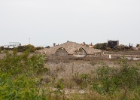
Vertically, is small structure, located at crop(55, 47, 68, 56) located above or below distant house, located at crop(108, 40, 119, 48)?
below

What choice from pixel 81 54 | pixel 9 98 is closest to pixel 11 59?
pixel 9 98

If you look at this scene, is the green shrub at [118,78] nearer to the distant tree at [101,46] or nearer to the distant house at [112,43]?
the distant house at [112,43]

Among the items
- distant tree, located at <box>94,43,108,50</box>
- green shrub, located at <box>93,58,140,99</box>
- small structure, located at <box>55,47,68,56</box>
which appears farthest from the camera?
distant tree, located at <box>94,43,108,50</box>

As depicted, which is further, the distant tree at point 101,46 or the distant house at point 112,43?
the distant tree at point 101,46

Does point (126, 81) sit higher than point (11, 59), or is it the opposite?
point (11, 59)

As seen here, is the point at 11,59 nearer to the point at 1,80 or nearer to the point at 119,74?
the point at 119,74

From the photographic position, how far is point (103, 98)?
7383 mm

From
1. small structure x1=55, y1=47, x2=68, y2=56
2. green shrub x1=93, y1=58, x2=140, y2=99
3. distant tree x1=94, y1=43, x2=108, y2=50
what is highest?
distant tree x1=94, y1=43, x2=108, y2=50

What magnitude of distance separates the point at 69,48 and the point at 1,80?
2327 cm

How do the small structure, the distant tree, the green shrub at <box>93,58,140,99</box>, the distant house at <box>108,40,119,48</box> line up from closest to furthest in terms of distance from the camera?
the green shrub at <box>93,58,140,99</box> → the small structure → the distant house at <box>108,40,119,48</box> → the distant tree

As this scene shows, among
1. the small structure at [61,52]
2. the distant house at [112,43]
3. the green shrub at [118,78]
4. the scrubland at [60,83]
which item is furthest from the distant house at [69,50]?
the green shrub at [118,78]

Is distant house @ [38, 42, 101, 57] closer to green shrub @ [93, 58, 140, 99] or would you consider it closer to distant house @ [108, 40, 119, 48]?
distant house @ [108, 40, 119, 48]

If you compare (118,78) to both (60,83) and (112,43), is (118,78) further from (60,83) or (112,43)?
(112,43)

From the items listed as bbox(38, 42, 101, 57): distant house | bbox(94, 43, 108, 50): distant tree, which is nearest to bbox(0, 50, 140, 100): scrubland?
bbox(38, 42, 101, 57): distant house
